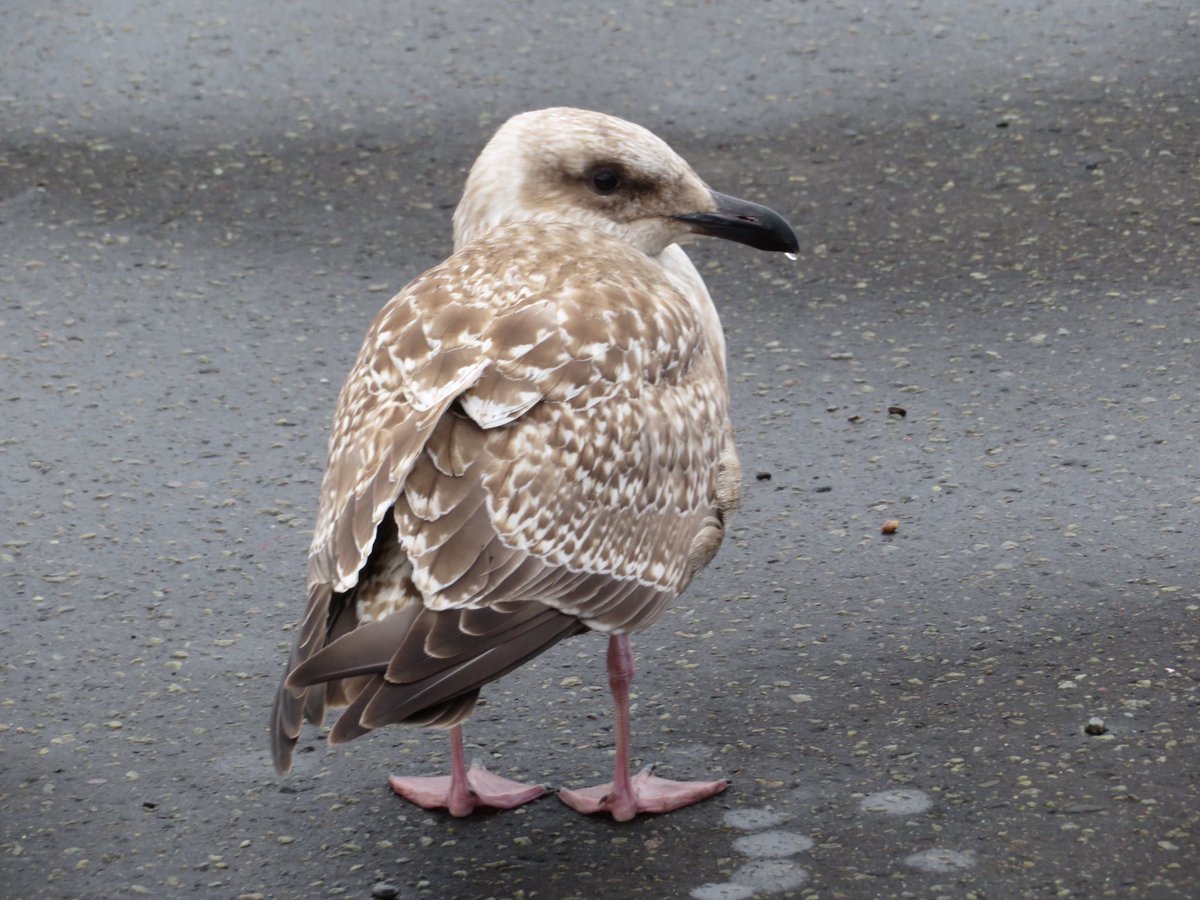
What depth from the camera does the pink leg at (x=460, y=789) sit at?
421 cm

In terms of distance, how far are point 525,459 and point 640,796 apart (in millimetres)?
975

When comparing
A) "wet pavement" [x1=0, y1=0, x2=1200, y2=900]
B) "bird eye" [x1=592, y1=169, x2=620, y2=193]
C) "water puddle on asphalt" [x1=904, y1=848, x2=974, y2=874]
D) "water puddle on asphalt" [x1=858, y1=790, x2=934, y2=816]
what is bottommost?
"water puddle on asphalt" [x1=904, y1=848, x2=974, y2=874]

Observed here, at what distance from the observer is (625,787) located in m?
4.18

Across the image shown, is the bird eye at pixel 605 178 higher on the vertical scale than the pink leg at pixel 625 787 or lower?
higher

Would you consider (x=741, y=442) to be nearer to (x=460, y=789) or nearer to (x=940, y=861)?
(x=460, y=789)

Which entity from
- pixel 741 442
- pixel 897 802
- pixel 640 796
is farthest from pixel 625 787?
pixel 741 442

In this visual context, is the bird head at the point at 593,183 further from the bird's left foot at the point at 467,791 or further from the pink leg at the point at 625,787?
the bird's left foot at the point at 467,791

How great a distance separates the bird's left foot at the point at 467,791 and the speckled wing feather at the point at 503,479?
2.00 ft

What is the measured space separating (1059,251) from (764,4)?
2.96m

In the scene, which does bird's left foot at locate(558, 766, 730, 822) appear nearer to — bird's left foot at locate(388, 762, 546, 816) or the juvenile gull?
the juvenile gull

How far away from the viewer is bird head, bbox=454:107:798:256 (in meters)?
→ 4.64

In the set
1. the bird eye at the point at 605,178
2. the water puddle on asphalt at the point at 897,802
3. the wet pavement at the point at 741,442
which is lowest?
the water puddle on asphalt at the point at 897,802

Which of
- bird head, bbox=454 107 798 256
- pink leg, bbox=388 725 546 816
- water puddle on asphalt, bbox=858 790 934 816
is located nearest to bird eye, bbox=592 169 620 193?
bird head, bbox=454 107 798 256

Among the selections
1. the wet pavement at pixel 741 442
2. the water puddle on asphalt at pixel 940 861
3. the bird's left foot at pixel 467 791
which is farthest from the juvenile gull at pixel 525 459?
the water puddle on asphalt at pixel 940 861
